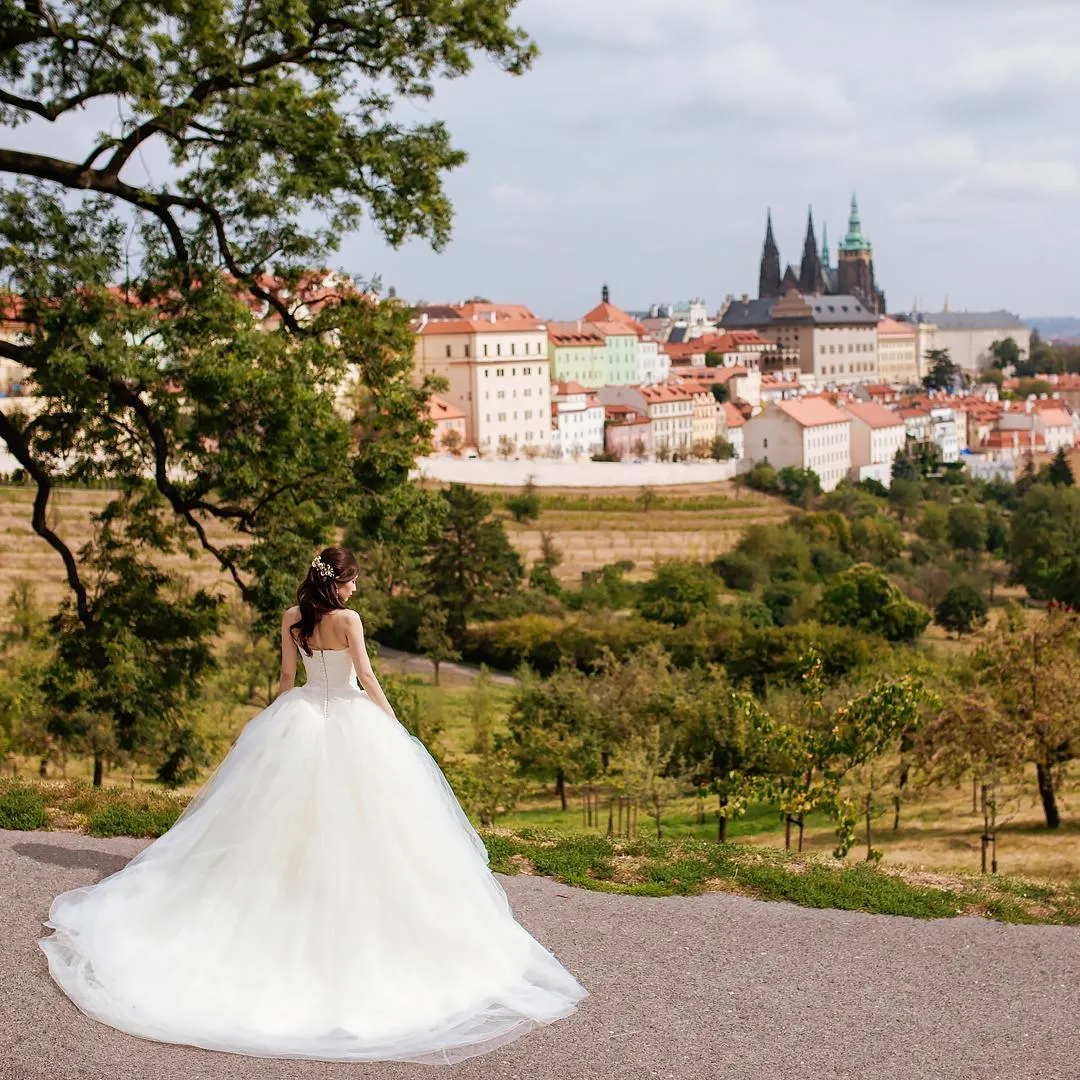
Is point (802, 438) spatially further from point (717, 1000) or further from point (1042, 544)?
point (717, 1000)

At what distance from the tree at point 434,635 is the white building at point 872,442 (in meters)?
61.4

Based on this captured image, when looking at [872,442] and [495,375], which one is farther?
[872,442]

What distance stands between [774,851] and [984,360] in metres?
193

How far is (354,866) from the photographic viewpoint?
5.39 m

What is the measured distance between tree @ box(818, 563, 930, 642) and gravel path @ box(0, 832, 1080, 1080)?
38570 millimetres

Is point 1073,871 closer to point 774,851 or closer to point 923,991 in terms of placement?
point 774,851

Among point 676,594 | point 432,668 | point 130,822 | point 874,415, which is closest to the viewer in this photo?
point 130,822

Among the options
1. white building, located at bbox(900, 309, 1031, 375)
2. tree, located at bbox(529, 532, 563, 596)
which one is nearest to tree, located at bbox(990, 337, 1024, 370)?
white building, located at bbox(900, 309, 1031, 375)

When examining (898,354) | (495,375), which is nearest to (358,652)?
(495,375)

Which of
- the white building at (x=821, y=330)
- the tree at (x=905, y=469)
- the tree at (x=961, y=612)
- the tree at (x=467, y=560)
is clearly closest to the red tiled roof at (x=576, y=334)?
the tree at (x=905, y=469)

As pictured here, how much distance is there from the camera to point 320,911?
5.30 meters

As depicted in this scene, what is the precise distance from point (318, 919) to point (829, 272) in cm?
18974

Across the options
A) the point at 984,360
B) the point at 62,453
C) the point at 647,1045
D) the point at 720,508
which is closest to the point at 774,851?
the point at 647,1045

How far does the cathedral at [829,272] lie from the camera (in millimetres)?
170500
